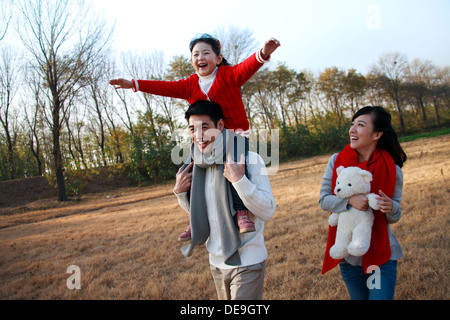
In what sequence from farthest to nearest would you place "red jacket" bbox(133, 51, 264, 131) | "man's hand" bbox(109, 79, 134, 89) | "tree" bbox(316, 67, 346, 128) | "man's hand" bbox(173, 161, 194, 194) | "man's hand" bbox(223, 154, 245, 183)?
"tree" bbox(316, 67, 346, 128), "man's hand" bbox(109, 79, 134, 89), "red jacket" bbox(133, 51, 264, 131), "man's hand" bbox(173, 161, 194, 194), "man's hand" bbox(223, 154, 245, 183)

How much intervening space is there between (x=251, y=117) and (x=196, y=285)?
982 inches

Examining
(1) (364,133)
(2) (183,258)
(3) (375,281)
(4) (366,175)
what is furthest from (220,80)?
(2) (183,258)

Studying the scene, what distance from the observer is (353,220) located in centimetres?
201

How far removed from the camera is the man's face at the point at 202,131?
1937mm

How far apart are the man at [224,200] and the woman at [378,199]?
619 millimetres

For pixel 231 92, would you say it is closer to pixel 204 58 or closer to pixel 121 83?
pixel 204 58

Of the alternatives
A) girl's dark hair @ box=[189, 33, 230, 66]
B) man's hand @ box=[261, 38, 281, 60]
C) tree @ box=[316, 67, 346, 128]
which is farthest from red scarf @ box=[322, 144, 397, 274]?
tree @ box=[316, 67, 346, 128]

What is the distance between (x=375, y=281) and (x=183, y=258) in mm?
3436

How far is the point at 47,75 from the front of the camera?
44.2 feet

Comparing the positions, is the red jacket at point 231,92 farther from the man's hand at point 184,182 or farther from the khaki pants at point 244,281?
the khaki pants at point 244,281

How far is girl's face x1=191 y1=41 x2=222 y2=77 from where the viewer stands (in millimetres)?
2227

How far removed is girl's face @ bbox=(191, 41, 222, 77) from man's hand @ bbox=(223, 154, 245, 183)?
0.81 meters

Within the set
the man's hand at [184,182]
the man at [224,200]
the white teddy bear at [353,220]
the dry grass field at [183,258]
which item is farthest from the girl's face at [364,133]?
the dry grass field at [183,258]

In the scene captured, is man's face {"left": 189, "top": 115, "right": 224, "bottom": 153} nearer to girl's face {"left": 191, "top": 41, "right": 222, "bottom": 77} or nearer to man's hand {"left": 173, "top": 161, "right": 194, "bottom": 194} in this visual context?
man's hand {"left": 173, "top": 161, "right": 194, "bottom": 194}
